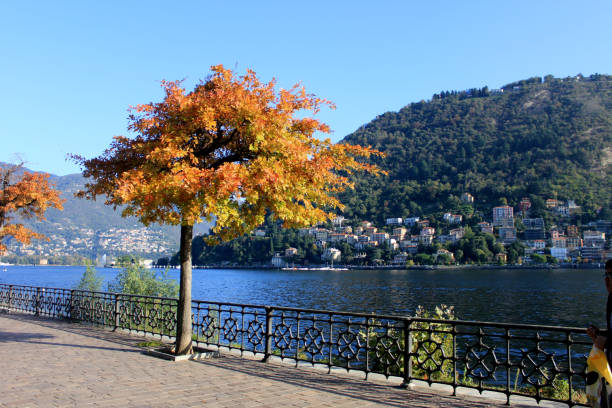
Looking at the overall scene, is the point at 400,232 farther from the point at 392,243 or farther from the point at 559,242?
the point at 559,242

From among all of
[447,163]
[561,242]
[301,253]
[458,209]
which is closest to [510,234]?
[561,242]

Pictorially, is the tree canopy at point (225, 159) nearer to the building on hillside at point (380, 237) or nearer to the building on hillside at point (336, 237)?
the building on hillside at point (380, 237)

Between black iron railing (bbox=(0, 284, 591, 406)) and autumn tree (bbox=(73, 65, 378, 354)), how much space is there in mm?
1854

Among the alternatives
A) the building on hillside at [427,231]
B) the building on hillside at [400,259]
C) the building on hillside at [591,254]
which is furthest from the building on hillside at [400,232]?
the building on hillside at [591,254]

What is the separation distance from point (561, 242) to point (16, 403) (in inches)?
6029

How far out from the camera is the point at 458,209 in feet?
537

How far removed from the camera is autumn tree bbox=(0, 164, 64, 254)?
1769cm

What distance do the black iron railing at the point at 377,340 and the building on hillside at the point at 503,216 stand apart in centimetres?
13529

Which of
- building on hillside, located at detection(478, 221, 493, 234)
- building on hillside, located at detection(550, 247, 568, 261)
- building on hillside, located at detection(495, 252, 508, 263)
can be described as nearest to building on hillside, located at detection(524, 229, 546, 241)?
building on hillside, located at detection(550, 247, 568, 261)

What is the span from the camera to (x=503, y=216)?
494 ft

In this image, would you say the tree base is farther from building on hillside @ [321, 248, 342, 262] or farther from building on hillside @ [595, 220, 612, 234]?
building on hillside @ [321, 248, 342, 262]

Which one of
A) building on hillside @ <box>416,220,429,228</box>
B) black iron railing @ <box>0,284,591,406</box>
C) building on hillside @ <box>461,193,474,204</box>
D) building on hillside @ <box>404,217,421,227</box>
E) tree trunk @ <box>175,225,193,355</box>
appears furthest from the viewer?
building on hillside @ <box>404,217,421,227</box>

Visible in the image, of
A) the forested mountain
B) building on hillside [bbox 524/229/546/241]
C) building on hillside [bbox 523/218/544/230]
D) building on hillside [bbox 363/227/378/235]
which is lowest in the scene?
building on hillside [bbox 524/229/546/241]

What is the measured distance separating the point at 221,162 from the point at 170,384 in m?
4.30
